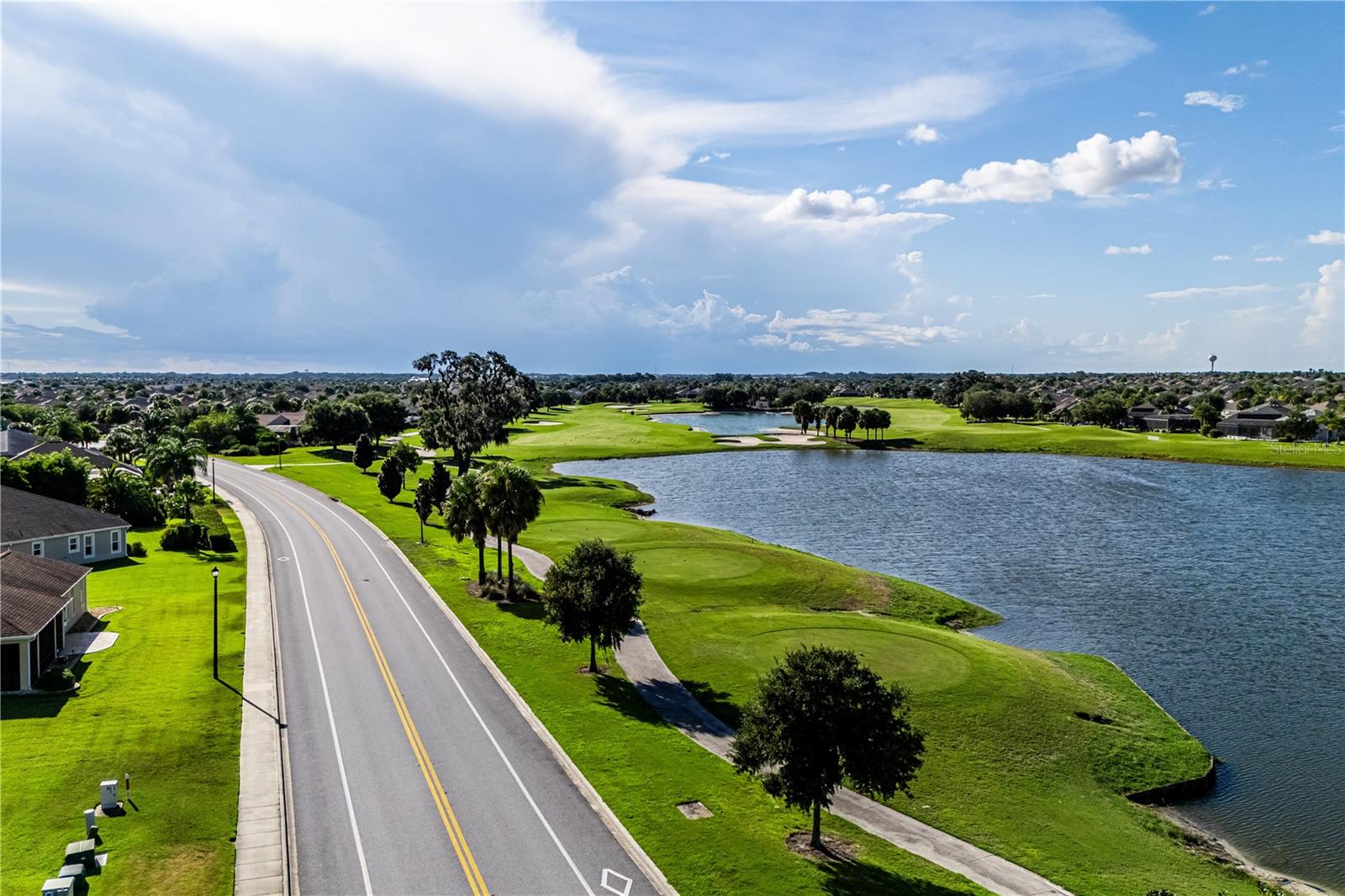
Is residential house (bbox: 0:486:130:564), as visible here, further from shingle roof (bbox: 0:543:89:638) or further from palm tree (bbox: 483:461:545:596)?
palm tree (bbox: 483:461:545:596)

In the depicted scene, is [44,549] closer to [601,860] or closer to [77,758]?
[77,758]

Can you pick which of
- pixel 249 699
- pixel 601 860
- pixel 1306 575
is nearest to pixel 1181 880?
pixel 601 860

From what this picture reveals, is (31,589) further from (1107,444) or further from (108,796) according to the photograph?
(1107,444)

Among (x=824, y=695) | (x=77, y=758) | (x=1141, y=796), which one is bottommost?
(x=1141, y=796)

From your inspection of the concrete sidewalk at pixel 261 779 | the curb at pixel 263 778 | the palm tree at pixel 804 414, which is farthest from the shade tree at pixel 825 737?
the palm tree at pixel 804 414

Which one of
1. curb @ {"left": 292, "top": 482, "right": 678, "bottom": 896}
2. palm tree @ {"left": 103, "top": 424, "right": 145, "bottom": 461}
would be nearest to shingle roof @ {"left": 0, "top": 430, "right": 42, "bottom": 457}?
palm tree @ {"left": 103, "top": 424, "right": 145, "bottom": 461}

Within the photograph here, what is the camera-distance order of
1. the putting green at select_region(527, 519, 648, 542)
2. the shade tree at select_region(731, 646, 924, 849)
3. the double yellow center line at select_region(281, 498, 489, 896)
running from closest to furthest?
the double yellow center line at select_region(281, 498, 489, 896)
the shade tree at select_region(731, 646, 924, 849)
the putting green at select_region(527, 519, 648, 542)
